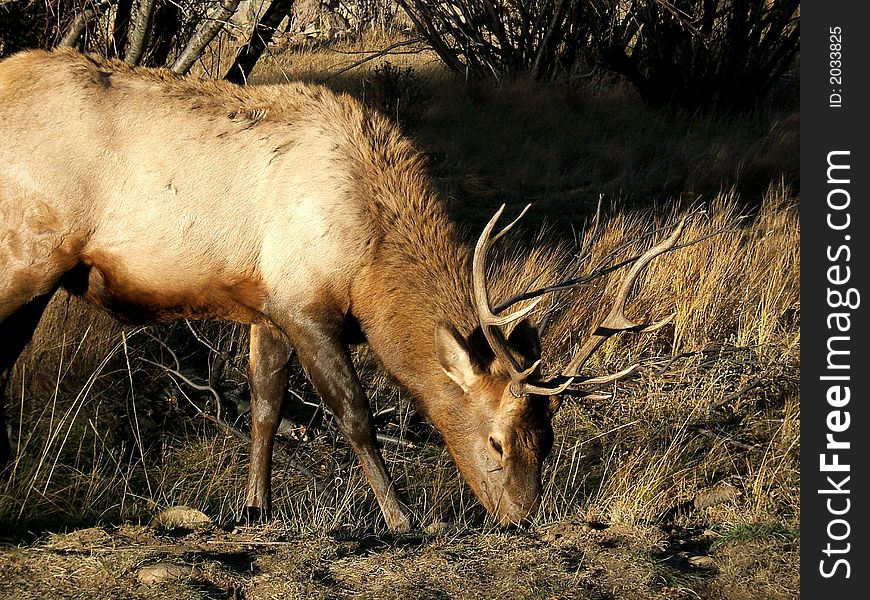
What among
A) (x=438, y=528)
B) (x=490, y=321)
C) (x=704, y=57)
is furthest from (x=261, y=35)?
(x=704, y=57)

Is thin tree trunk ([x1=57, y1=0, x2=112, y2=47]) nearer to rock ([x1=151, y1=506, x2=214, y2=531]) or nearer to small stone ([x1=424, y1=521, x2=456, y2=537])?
rock ([x1=151, y1=506, x2=214, y2=531])

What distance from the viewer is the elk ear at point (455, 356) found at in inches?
195

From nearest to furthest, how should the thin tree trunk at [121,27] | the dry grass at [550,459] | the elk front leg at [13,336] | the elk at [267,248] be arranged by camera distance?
1. the dry grass at [550,459]
2. the elk at [267,248]
3. the elk front leg at [13,336]
4. the thin tree trunk at [121,27]

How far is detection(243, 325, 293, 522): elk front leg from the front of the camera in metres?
5.59

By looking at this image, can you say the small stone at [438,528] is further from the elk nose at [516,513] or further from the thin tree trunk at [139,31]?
the thin tree trunk at [139,31]

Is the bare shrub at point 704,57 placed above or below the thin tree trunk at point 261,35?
above

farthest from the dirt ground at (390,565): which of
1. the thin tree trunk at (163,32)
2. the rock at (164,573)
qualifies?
the thin tree trunk at (163,32)

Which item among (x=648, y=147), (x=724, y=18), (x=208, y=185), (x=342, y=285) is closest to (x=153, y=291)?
(x=208, y=185)

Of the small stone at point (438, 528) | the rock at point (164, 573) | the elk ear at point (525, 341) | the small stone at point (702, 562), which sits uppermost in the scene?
the elk ear at point (525, 341)

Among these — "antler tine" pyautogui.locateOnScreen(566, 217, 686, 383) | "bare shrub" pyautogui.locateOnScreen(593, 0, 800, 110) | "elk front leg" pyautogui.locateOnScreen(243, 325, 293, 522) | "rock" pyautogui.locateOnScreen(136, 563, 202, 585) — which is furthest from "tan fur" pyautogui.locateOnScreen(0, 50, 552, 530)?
"bare shrub" pyautogui.locateOnScreen(593, 0, 800, 110)

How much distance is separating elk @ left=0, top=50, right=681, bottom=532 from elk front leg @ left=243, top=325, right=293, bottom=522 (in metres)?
0.43

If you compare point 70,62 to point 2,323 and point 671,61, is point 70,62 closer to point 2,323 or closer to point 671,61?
point 2,323

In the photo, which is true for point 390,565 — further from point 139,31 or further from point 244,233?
point 139,31

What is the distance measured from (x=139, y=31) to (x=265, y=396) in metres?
2.50
